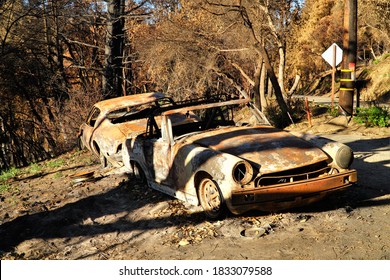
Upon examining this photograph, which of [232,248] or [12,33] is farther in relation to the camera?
[12,33]

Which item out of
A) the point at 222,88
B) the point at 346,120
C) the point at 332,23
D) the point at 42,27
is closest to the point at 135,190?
the point at 346,120

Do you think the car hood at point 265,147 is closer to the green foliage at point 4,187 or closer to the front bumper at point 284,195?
the front bumper at point 284,195

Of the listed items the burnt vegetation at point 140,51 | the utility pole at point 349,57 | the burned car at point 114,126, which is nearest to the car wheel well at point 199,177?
the burned car at point 114,126

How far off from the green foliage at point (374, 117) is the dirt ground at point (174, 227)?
385cm

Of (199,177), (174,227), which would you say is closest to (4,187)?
(174,227)

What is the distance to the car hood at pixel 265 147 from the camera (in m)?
5.39

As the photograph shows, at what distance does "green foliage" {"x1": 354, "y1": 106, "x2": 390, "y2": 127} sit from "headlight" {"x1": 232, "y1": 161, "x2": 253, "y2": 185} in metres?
7.97

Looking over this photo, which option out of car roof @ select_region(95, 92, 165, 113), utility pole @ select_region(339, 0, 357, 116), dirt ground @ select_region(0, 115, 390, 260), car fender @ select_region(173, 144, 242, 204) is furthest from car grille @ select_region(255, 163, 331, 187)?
utility pole @ select_region(339, 0, 357, 116)

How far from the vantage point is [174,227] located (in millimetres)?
5648

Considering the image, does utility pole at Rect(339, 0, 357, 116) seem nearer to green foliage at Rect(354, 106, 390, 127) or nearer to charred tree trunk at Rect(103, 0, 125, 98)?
green foliage at Rect(354, 106, 390, 127)

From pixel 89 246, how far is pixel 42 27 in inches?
744

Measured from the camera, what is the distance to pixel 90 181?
Answer: 845 centimetres

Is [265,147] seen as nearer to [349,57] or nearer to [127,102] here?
[127,102]

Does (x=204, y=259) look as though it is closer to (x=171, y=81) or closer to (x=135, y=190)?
(x=135, y=190)
